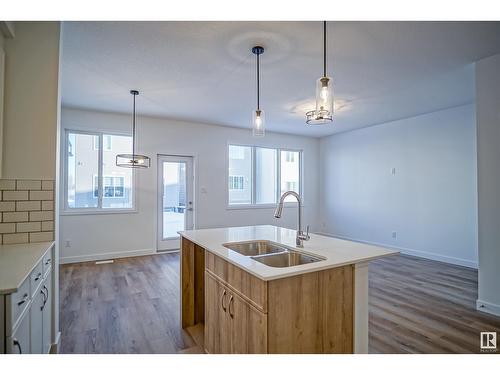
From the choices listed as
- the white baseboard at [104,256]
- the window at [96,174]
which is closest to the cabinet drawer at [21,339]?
the white baseboard at [104,256]

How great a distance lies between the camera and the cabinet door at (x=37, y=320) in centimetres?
148

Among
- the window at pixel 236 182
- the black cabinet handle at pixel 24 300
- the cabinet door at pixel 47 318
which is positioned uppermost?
the window at pixel 236 182

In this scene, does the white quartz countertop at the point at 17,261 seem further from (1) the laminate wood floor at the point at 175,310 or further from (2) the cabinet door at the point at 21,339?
(1) the laminate wood floor at the point at 175,310

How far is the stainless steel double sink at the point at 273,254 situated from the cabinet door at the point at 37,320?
1200mm

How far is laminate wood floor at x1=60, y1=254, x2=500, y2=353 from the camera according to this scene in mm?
2172

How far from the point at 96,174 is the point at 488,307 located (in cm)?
583

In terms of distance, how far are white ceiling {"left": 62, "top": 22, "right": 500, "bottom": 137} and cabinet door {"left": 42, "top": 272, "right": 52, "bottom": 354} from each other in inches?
81.8

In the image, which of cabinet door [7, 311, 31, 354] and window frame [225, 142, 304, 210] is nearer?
cabinet door [7, 311, 31, 354]

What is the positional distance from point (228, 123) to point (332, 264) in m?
4.59

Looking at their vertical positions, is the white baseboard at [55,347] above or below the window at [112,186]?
below

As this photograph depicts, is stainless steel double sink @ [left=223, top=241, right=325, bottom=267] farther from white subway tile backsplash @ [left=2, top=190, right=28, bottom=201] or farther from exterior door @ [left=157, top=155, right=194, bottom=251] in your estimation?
exterior door @ [left=157, top=155, right=194, bottom=251]

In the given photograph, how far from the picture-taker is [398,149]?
17.4ft

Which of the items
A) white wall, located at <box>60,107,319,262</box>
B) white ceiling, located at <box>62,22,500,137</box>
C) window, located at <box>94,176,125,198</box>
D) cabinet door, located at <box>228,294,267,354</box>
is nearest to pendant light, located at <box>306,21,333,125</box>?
white ceiling, located at <box>62,22,500,137</box>
